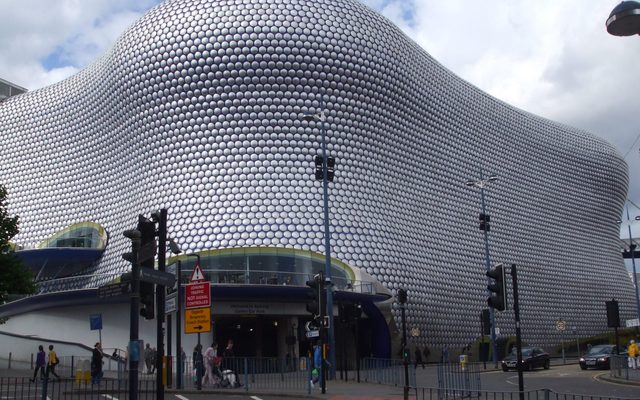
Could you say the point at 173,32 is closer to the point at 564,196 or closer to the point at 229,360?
the point at 229,360

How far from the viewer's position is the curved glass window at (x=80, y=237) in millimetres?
45938

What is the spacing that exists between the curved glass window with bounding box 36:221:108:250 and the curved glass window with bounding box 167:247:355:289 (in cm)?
972

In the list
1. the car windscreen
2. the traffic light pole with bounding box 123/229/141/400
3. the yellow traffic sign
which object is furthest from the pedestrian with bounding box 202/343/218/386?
the car windscreen

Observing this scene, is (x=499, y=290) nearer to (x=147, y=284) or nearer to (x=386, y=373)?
(x=147, y=284)

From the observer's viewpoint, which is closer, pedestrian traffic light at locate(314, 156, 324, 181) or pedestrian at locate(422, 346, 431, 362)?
pedestrian traffic light at locate(314, 156, 324, 181)

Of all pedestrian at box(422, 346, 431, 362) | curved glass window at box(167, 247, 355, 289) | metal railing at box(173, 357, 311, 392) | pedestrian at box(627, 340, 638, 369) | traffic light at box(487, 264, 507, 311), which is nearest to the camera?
traffic light at box(487, 264, 507, 311)

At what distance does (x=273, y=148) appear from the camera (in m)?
42.2

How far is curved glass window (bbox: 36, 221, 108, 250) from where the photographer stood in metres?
45.9

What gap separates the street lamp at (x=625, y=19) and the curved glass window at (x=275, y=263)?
28.6 m

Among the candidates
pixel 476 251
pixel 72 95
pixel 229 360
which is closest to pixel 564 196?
pixel 476 251

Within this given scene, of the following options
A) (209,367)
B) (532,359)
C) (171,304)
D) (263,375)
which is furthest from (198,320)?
(532,359)

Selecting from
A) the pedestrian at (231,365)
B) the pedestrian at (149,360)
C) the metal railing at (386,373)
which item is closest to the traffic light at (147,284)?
the pedestrian at (231,365)

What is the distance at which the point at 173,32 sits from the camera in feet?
142

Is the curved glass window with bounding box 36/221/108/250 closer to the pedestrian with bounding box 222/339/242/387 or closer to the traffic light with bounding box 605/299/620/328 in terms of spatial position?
the pedestrian with bounding box 222/339/242/387
